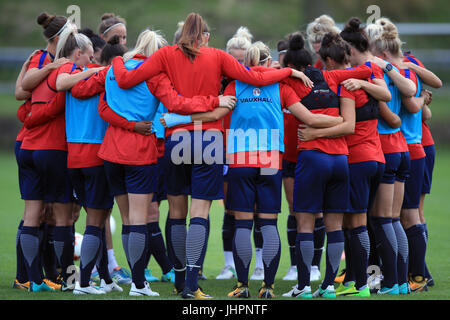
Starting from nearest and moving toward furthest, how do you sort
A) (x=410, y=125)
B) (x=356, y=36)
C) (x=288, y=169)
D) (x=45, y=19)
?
(x=356, y=36), (x=45, y=19), (x=410, y=125), (x=288, y=169)

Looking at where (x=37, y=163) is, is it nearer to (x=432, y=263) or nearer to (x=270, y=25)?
(x=432, y=263)

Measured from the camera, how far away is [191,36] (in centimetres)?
551

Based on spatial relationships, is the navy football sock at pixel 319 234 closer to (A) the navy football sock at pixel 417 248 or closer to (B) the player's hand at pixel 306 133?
(A) the navy football sock at pixel 417 248

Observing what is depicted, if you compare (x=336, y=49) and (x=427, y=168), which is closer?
(x=336, y=49)

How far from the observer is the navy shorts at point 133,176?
566 centimetres

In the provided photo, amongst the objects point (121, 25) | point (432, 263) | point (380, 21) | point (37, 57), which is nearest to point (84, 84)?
point (37, 57)

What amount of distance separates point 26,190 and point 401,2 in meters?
28.9

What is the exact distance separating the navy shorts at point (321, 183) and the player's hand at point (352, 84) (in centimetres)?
55

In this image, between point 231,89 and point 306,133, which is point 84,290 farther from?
point 306,133

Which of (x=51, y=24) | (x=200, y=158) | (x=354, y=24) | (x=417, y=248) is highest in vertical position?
(x=51, y=24)

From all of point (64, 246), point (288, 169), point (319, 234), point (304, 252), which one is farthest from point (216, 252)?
point (304, 252)

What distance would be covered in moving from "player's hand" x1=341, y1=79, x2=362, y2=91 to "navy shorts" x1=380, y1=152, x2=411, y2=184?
0.74 metres

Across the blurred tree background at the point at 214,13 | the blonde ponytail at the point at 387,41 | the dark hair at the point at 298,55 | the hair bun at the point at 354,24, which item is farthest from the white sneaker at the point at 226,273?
the blurred tree background at the point at 214,13

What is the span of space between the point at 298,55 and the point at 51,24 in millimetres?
2189
